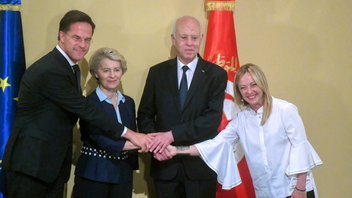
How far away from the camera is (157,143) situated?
7.91 ft

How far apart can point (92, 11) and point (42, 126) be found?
4.44 feet

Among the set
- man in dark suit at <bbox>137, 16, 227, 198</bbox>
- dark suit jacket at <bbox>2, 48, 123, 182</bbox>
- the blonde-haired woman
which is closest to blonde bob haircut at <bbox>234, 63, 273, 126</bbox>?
the blonde-haired woman

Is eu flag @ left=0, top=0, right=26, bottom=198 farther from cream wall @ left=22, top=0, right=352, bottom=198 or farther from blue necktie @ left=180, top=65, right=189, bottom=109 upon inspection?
blue necktie @ left=180, top=65, right=189, bottom=109

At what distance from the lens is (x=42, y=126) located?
7.14 ft

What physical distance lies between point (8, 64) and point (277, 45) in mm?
2476

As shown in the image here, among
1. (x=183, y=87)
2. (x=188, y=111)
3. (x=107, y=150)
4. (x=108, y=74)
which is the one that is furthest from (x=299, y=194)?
(x=108, y=74)

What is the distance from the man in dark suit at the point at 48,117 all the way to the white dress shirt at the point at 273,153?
0.83 metres

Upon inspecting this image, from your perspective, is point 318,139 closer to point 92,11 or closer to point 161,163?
point 161,163

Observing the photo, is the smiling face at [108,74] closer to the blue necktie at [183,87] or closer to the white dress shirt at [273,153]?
the blue necktie at [183,87]

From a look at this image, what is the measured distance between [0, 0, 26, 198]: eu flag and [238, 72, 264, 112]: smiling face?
1.82m

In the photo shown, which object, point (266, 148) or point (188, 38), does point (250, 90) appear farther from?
point (188, 38)

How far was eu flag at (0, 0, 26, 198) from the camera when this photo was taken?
266 centimetres

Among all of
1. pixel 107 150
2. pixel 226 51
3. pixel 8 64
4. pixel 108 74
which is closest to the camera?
pixel 107 150

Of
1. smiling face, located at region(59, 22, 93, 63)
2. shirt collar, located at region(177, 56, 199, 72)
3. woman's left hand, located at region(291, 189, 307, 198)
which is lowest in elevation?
woman's left hand, located at region(291, 189, 307, 198)
